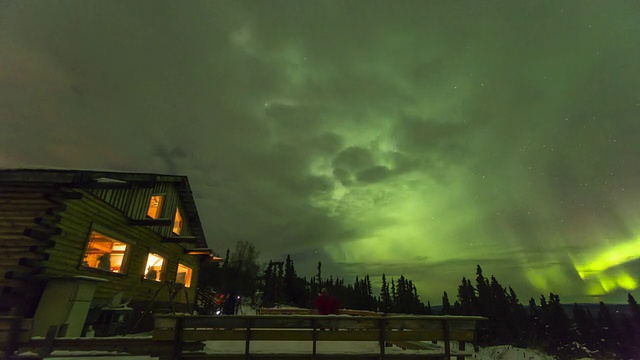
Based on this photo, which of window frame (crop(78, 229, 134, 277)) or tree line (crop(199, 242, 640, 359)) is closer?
window frame (crop(78, 229, 134, 277))

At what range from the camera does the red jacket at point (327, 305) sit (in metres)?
10.8

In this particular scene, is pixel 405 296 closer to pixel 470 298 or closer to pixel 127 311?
pixel 470 298

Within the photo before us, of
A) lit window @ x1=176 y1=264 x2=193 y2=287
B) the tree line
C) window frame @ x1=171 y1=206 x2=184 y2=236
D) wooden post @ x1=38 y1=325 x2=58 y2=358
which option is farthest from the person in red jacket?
the tree line

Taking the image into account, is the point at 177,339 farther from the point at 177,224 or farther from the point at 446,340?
the point at 177,224

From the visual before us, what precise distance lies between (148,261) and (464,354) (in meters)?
15.4

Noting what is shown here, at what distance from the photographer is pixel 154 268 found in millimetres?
16531

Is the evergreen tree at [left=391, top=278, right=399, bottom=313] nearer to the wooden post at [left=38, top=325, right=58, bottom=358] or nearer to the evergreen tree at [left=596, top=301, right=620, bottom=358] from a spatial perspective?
the evergreen tree at [left=596, top=301, right=620, bottom=358]

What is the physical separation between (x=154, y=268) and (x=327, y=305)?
11.2 metres

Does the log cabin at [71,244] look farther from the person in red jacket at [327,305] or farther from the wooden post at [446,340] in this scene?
the wooden post at [446,340]

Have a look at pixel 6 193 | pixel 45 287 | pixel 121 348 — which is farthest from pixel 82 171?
pixel 121 348

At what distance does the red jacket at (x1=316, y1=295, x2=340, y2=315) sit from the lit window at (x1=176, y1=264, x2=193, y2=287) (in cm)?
1309

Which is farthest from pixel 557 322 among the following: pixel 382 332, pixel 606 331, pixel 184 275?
pixel 382 332

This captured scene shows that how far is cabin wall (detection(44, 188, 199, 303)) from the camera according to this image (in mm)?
9695

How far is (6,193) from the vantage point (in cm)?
938
